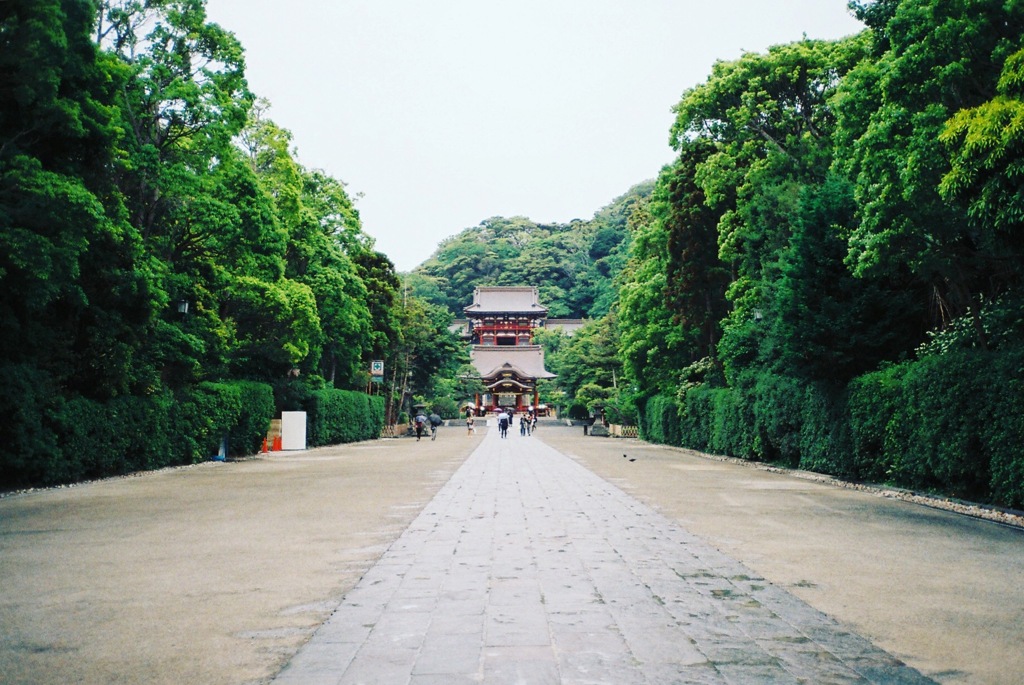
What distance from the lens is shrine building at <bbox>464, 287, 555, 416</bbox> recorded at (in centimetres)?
7681

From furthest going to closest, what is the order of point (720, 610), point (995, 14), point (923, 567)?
point (995, 14), point (923, 567), point (720, 610)

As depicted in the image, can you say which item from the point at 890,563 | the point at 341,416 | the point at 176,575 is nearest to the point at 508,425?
the point at 341,416

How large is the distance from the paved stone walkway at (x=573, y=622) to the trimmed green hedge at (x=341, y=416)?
90.0ft

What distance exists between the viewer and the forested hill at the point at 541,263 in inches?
3844

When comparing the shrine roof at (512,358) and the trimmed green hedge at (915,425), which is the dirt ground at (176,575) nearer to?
Result: the trimmed green hedge at (915,425)

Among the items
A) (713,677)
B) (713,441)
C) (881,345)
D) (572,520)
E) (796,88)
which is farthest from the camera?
(713,441)

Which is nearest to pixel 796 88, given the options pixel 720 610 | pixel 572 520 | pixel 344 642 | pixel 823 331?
pixel 823 331

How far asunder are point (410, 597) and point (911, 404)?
37.2ft

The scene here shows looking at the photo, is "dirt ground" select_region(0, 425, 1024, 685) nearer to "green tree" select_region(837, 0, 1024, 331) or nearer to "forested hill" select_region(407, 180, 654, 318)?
"green tree" select_region(837, 0, 1024, 331)

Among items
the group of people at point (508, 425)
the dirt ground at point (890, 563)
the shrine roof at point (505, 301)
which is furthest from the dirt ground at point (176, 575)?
the shrine roof at point (505, 301)

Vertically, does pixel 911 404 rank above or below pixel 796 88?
below

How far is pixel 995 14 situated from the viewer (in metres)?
11.3

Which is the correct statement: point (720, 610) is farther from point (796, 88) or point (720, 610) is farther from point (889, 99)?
point (796, 88)

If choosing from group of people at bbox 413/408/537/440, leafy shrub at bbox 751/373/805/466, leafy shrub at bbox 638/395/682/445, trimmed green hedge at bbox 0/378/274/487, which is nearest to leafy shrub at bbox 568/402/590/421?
group of people at bbox 413/408/537/440
